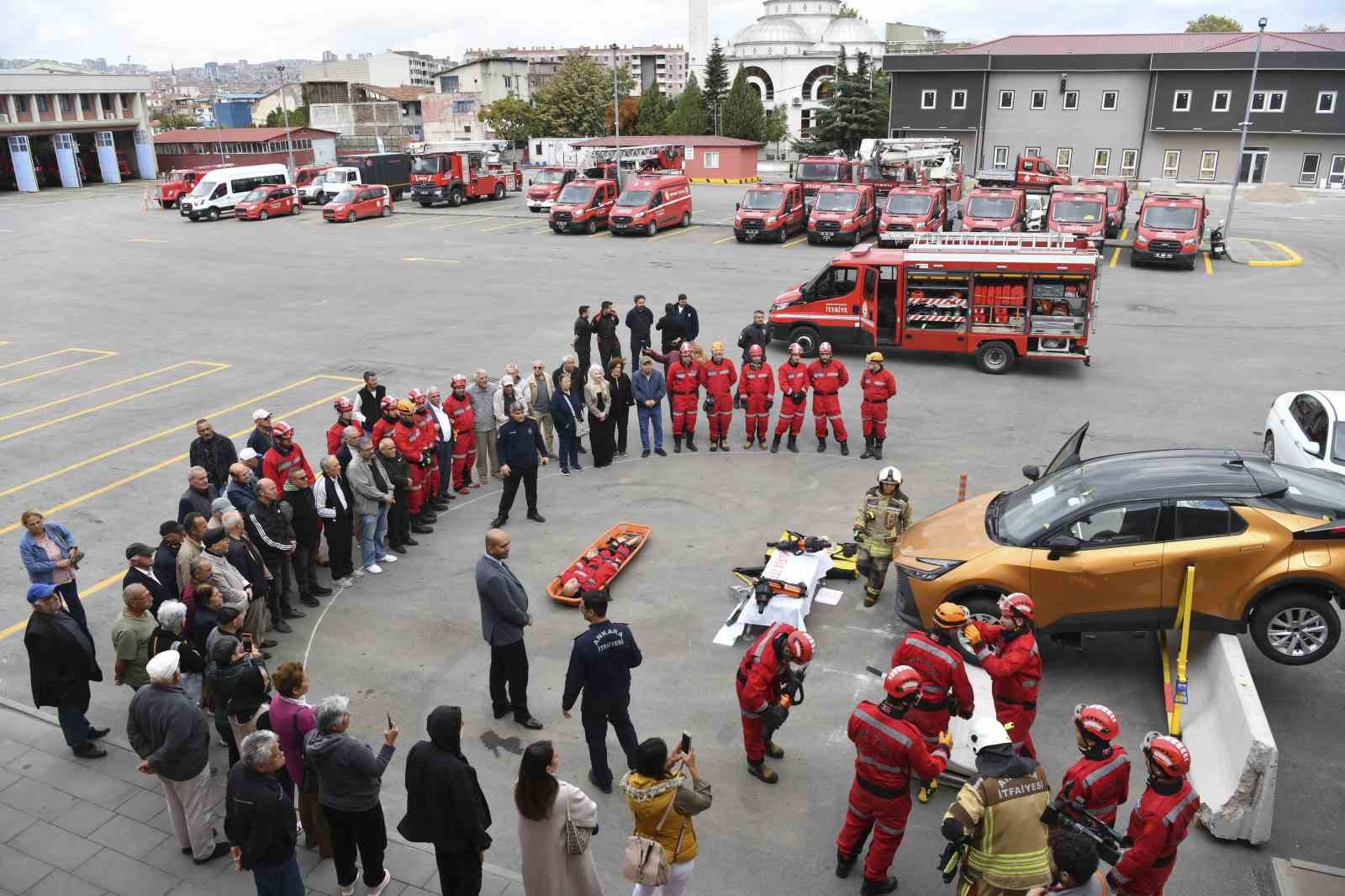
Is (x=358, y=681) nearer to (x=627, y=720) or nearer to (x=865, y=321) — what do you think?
(x=627, y=720)

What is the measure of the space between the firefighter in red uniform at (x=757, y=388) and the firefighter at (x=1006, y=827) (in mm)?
8792

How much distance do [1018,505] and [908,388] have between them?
829 centimetres

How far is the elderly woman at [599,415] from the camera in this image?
12.8m

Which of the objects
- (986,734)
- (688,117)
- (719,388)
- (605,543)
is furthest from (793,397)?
(688,117)

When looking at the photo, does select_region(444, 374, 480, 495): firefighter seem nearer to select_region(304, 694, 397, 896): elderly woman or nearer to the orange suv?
the orange suv

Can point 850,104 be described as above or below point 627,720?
above

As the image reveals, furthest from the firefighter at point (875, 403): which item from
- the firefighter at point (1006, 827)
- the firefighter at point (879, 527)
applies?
the firefighter at point (1006, 827)

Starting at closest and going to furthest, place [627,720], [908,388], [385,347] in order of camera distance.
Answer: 1. [627,720]
2. [908,388]
3. [385,347]

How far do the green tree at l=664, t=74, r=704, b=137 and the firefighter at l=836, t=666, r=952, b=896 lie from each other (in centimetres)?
7287

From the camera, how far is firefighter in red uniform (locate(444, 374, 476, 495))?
12078 millimetres

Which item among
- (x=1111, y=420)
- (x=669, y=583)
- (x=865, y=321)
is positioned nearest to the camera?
(x=669, y=583)

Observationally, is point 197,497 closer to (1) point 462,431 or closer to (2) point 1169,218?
(1) point 462,431

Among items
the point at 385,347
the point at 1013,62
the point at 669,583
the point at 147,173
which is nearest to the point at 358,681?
the point at 669,583

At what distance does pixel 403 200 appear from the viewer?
49812mm
